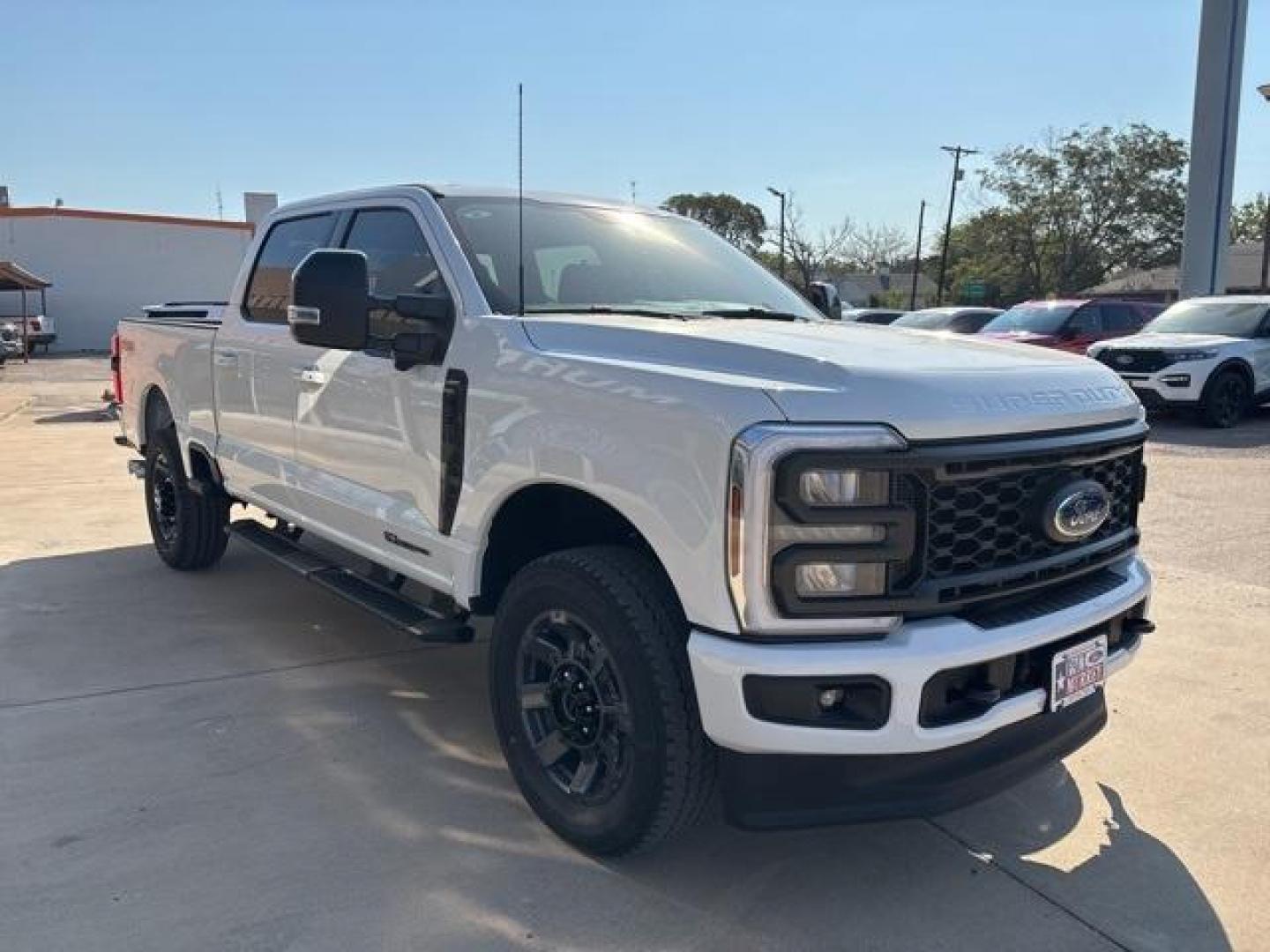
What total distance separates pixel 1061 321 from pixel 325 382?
1410 centimetres

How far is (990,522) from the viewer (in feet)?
9.06

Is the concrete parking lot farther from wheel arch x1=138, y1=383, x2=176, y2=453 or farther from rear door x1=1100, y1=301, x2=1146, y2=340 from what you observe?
rear door x1=1100, y1=301, x2=1146, y2=340

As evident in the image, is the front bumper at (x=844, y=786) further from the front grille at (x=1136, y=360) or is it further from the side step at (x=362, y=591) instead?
the front grille at (x=1136, y=360)

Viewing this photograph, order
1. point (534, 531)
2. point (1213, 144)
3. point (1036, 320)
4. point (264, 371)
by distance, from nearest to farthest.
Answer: point (534, 531)
point (264, 371)
point (1036, 320)
point (1213, 144)

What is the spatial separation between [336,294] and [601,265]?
1032 mm

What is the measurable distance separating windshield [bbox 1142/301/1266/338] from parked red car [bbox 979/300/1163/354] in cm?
118

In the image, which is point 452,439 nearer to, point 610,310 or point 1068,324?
point 610,310

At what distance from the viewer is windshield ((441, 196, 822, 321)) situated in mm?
3775

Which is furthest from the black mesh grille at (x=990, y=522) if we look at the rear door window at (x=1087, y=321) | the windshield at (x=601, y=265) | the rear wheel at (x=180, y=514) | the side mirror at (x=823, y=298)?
the rear door window at (x=1087, y=321)

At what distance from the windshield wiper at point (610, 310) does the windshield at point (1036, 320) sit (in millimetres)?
13287

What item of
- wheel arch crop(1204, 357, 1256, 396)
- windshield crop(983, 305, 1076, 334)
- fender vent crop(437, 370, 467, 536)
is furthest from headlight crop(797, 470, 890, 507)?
windshield crop(983, 305, 1076, 334)

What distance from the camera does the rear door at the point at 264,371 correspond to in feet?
15.6

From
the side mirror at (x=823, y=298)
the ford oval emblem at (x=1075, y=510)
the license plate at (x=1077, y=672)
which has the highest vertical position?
the side mirror at (x=823, y=298)

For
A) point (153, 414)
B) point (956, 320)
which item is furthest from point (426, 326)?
point (956, 320)
